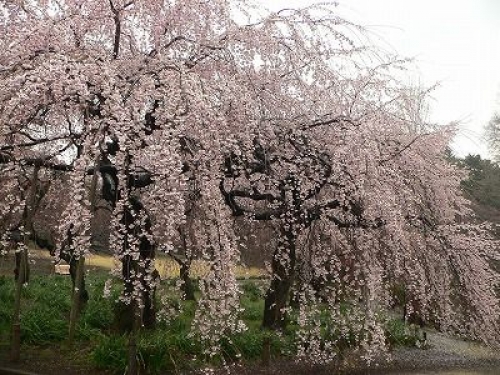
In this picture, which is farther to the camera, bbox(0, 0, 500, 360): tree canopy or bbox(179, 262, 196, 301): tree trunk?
bbox(179, 262, 196, 301): tree trunk

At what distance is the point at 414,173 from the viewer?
6.80 meters

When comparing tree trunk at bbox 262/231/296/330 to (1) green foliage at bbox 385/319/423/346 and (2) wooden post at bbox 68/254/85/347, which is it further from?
(1) green foliage at bbox 385/319/423/346

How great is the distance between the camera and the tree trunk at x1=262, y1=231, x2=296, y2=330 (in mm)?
6945

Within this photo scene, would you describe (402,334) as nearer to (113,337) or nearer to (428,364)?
(428,364)

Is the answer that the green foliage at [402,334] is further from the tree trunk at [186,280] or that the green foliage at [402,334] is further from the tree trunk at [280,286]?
the tree trunk at [186,280]

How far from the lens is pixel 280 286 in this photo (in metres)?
8.66

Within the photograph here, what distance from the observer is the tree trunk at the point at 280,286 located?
22.8 feet

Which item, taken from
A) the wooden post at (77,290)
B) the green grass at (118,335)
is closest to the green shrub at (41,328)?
the green grass at (118,335)

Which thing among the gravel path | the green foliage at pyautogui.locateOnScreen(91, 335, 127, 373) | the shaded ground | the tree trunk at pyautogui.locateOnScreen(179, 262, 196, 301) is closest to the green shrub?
the shaded ground

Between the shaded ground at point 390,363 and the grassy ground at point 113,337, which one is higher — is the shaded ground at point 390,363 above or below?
below

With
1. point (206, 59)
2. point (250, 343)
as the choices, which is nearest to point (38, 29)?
point (206, 59)

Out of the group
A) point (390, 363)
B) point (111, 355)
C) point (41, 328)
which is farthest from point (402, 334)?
point (41, 328)

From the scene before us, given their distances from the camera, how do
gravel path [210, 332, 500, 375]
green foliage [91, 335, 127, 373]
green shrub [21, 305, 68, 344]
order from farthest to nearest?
gravel path [210, 332, 500, 375], green shrub [21, 305, 68, 344], green foliage [91, 335, 127, 373]

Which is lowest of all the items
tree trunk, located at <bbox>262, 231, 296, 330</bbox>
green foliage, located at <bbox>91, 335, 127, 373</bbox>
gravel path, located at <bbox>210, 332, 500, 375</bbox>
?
gravel path, located at <bbox>210, 332, 500, 375</bbox>
